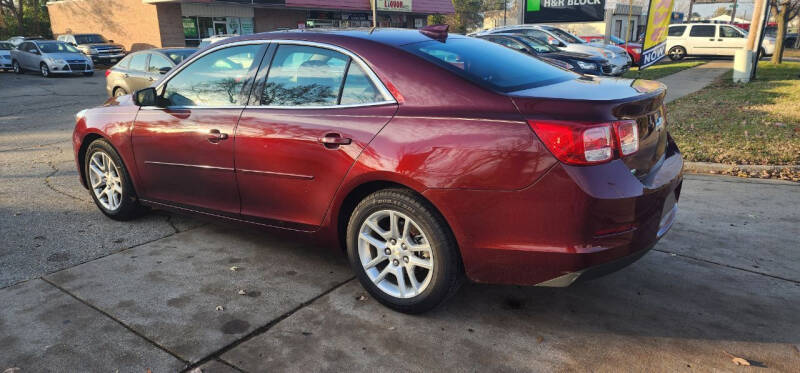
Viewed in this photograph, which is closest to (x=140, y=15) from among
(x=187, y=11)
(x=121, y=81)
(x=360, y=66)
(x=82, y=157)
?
(x=187, y=11)

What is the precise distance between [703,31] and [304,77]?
1077 inches

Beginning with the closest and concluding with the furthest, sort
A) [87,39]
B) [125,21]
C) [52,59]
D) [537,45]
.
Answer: [537,45] < [52,59] < [87,39] < [125,21]

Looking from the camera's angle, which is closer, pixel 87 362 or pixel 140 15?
pixel 87 362

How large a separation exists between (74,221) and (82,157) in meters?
0.61

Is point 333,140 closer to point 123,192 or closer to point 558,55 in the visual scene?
point 123,192

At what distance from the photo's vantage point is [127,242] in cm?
446

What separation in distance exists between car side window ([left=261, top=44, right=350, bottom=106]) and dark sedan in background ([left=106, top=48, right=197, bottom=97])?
885cm

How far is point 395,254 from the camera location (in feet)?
10.6

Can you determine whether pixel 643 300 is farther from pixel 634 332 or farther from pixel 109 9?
pixel 109 9

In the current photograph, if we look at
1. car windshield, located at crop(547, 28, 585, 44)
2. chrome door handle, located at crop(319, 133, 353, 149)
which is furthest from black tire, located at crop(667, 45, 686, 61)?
chrome door handle, located at crop(319, 133, 353, 149)

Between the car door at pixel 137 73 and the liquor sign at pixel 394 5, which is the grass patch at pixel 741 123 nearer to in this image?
the car door at pixel 137 73

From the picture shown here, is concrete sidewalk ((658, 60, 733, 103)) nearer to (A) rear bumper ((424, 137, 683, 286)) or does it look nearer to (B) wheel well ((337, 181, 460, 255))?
(A) rear bumper ((424, 137, 683, 286))

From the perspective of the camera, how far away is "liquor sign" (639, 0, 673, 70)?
8234 millimetres

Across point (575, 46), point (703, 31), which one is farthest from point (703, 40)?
point (575, 46)
